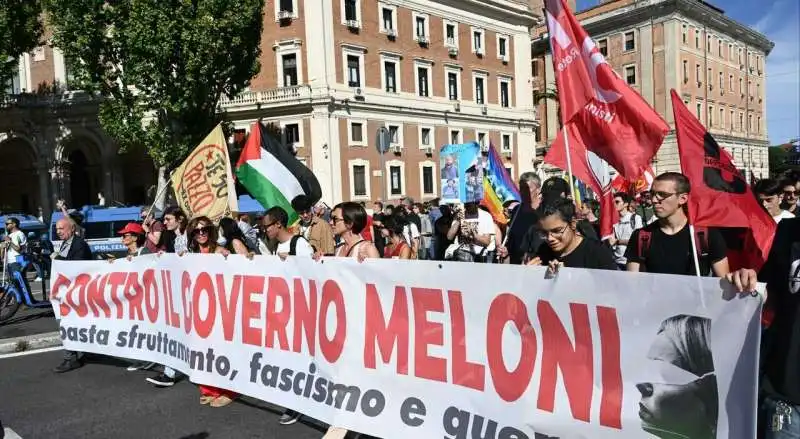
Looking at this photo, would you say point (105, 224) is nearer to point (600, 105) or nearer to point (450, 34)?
point (600, 105)

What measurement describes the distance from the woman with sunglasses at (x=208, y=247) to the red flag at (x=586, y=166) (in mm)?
3106

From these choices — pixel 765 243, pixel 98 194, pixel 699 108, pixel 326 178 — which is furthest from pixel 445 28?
pixel 765 243

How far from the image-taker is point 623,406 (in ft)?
10.2

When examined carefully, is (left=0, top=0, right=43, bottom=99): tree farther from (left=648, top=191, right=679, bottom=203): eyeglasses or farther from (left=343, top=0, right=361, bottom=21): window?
(left=648, top=191, right=679, bottom=203): eyeglasses

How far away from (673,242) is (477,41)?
41916mm

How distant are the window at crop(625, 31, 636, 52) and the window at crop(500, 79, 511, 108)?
20.9 metres

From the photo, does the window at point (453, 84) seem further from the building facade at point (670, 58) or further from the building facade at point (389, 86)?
the building facade at point (670, 58)

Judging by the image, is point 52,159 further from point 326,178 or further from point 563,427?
point 563,427

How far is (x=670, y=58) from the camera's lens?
5812 centimetres

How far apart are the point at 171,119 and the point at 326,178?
9.42 metres

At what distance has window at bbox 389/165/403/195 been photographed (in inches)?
1510

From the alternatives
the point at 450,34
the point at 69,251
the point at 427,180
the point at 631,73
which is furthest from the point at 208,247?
the point at 631,73

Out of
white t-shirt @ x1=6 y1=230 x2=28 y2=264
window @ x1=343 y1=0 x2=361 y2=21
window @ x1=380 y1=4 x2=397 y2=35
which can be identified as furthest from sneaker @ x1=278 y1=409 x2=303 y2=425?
window @ x1=380 y1=4 x2=397 y2=35

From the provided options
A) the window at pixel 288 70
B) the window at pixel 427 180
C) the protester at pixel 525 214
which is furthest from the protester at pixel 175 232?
the window at pixel 427 180
